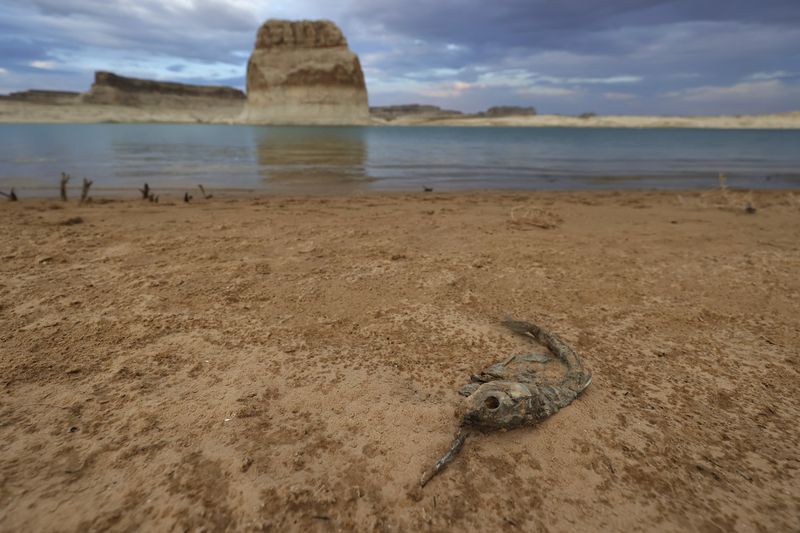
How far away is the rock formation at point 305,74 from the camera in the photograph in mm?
72125

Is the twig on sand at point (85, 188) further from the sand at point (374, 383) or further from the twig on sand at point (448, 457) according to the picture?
the twig on sand at point (448, 457)

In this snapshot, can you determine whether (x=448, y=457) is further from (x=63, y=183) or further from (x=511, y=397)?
(x=63, y=183)

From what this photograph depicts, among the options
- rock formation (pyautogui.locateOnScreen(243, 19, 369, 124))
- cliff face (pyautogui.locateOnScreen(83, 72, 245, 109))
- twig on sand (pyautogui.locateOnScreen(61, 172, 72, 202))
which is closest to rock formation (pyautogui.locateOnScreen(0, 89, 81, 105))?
cliff face (pyautogui.locateOnScreen(83, 72, 245, 109))

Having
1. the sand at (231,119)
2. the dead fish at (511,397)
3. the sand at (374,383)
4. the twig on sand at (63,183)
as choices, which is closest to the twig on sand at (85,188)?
the twig on sand at (63,183)

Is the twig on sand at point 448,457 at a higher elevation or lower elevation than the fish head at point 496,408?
lower

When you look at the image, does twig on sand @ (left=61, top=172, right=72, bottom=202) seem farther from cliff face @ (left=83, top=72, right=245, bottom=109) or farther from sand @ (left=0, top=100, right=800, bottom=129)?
cliff face @ (left=83, top=72, right=245, bottom=109)

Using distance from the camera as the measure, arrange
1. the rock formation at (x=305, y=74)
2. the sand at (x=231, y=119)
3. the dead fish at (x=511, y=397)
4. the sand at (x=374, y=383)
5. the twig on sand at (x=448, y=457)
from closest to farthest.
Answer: the sand at (x=374, y=383)
the twig on sand at (x=448, y=457)
the dead fish at (x=511, y=397)
the rock formation at (x=305, y=74)
the sand at (x=231, y=119)

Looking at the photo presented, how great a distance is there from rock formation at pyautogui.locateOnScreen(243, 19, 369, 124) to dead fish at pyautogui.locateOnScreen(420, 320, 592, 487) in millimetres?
78100

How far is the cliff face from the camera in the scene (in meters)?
92.4

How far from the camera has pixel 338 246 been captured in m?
4.88

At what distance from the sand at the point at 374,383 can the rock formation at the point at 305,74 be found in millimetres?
75018

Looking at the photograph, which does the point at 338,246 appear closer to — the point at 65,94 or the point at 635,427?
the point at 635,427

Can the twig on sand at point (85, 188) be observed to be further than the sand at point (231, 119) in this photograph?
No

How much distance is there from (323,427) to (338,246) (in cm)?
304
